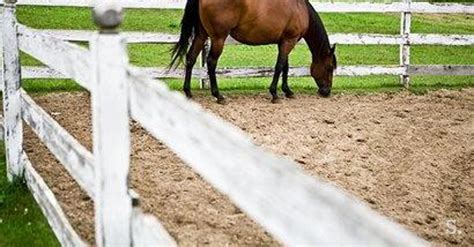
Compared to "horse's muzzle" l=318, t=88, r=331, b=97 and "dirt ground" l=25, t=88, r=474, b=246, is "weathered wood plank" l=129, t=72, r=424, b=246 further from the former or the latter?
"horse's muzzle" l=318, t=88, r=331, b=97

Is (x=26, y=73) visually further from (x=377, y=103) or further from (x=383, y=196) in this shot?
(x=383, y=196)

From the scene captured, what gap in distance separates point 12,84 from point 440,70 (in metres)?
7.34

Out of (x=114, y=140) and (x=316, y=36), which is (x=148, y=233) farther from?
(x=316, y=36)

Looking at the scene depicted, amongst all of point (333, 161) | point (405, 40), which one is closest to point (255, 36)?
point (405, 40)

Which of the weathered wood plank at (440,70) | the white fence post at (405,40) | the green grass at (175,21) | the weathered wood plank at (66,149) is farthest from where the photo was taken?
the green grass at (175,21)

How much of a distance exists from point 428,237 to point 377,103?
4818 mm

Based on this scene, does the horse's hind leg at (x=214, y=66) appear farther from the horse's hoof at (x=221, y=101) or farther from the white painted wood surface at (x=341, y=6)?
the white painted wood surface at (x=341, y=6)

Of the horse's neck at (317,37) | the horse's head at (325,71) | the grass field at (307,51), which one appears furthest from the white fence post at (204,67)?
the horse's head at (325,71)

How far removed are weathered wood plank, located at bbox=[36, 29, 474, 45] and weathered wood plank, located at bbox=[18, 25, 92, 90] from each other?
439 cm

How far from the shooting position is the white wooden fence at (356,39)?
9.16 m

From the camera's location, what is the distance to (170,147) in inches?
88.4

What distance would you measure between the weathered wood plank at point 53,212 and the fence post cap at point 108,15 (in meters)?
1.15

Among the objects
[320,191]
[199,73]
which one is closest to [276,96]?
[199,73]

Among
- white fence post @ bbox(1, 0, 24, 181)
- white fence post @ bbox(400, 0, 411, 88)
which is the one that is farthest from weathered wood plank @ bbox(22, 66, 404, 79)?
white fence post @ bbox(1, 0, 24, 181)
